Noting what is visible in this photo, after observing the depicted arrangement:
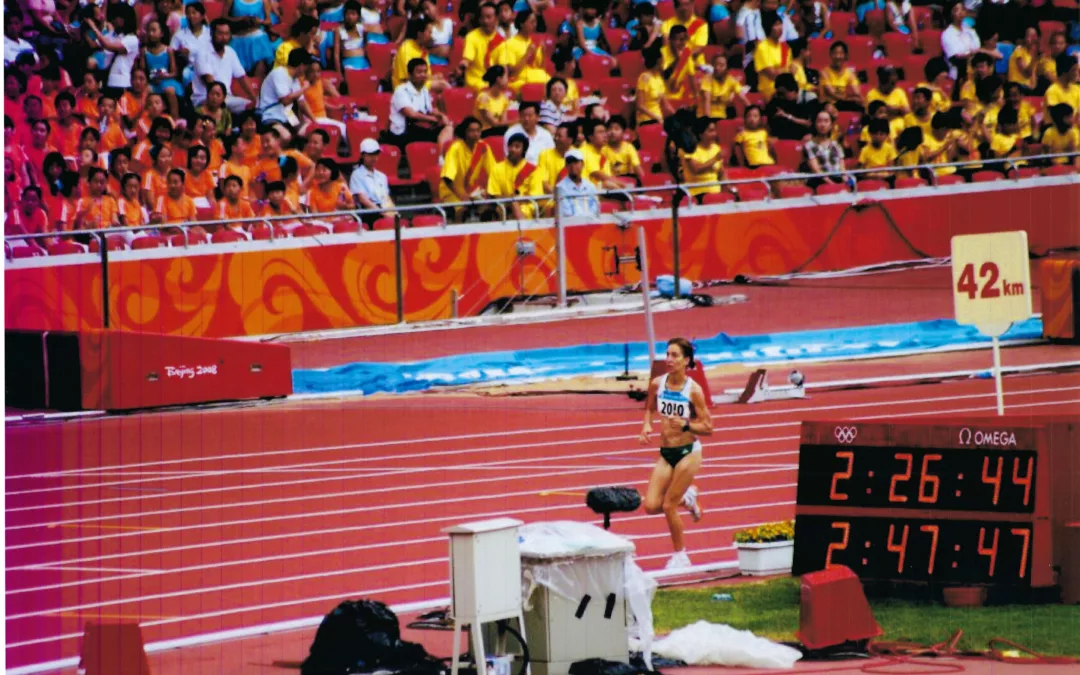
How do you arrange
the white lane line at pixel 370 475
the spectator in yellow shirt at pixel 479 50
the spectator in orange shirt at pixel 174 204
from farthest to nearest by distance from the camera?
the spectator in yellow shirt at pixel 479 50 → the spectator in orange shirt at pixel 174 204 → the white lane line at pixel 370 475

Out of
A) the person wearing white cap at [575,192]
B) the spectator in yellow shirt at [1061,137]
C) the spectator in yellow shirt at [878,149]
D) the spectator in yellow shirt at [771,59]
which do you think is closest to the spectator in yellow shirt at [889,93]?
the spectator in yellow shirt at [878,149]

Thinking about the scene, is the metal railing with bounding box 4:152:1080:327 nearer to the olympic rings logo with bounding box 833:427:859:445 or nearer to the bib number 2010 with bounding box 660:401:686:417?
the bib number 2010 with bounding box 660:401:686:417

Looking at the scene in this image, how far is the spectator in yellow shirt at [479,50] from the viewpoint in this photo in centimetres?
1578

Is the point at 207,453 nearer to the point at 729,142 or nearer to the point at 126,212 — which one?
the point at 126,212

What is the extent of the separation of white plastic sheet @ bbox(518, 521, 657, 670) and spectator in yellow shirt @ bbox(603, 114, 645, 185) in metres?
7.75

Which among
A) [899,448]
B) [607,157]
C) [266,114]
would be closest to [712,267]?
[607,157]

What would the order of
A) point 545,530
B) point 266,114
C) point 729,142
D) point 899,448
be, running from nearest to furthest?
1. point 545,530
2. point 899,448
3. point 266,114
4. point 729,142

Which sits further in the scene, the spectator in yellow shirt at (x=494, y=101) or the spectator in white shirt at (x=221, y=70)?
the spectator in yellow shirt at (x=494, y=101)

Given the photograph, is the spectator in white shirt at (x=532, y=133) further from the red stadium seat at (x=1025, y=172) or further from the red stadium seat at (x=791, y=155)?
the red stadium seat at (x=1025, y=172)

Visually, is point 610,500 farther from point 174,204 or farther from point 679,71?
point 679,71

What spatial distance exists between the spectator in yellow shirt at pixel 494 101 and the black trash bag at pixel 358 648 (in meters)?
8.00

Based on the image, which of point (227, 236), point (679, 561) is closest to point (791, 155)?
point (227, 236)

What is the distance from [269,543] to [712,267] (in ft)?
19.4

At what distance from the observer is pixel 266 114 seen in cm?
1460
